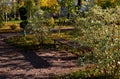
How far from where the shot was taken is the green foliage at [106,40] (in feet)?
31.9

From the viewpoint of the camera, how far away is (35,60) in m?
16.4

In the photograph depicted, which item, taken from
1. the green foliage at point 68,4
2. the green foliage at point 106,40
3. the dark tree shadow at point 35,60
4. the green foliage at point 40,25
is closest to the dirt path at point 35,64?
the dark tree shadow at point 35,60

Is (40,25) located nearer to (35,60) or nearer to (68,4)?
(35,60)

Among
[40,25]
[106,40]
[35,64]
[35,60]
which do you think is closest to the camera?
[106,40]

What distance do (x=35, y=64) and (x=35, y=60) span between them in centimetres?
108

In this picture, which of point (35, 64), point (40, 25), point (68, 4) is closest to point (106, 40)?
point (35, 64)

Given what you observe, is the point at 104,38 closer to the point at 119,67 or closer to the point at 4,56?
the point at 119,67

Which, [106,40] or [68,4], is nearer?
[106,40]

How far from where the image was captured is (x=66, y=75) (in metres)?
12.8

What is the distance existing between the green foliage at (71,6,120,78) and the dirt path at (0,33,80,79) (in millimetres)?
3153

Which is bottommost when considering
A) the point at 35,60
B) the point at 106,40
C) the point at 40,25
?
the point at 35,60

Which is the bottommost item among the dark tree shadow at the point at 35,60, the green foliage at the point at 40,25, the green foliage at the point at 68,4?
the dark tree shadow at the point at 35,60

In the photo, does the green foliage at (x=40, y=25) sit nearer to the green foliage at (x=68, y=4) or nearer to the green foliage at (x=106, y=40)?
the green foliage at (x=68, y=4)

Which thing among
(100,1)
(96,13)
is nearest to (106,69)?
(96,13)
